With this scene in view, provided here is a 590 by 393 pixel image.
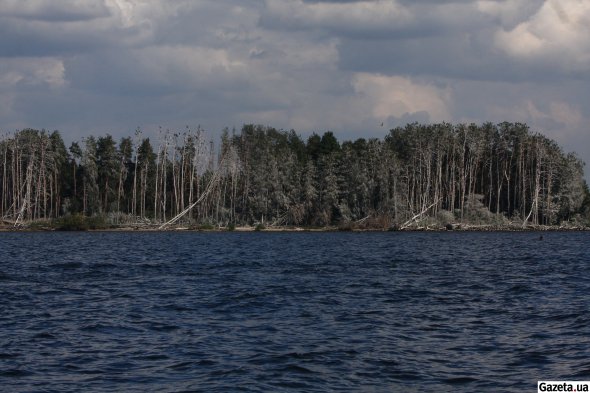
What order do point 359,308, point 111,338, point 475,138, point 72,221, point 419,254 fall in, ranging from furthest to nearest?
point 475,138, point 72,221, point 419,254, point 359,308, point 111,338

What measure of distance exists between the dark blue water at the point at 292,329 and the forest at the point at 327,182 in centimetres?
8487

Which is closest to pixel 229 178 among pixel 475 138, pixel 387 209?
pixel 387 209

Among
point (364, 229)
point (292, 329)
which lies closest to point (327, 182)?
point (364, 229)

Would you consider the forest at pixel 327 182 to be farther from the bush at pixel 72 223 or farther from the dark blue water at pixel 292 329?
the dark blue water at pixel 292 329

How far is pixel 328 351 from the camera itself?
21.9 metres

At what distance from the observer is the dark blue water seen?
1900 cm

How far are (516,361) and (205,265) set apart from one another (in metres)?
34.1

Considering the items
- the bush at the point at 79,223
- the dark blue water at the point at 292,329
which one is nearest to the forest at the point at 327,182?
the bush at the point at 79,223

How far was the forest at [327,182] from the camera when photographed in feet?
431

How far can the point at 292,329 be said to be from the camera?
84.2ft

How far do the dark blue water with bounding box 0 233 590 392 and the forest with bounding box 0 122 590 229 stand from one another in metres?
84.9

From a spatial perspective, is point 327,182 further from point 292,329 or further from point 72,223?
point 292,329

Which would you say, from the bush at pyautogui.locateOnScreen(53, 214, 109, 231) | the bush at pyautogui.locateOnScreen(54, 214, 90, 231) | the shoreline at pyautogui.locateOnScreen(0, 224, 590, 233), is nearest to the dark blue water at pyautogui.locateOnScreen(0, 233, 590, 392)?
the shoreline at pyautogui.locateOnScreen(0, 224, 590, 233)

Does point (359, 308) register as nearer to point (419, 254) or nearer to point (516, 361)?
point (516, 361)
